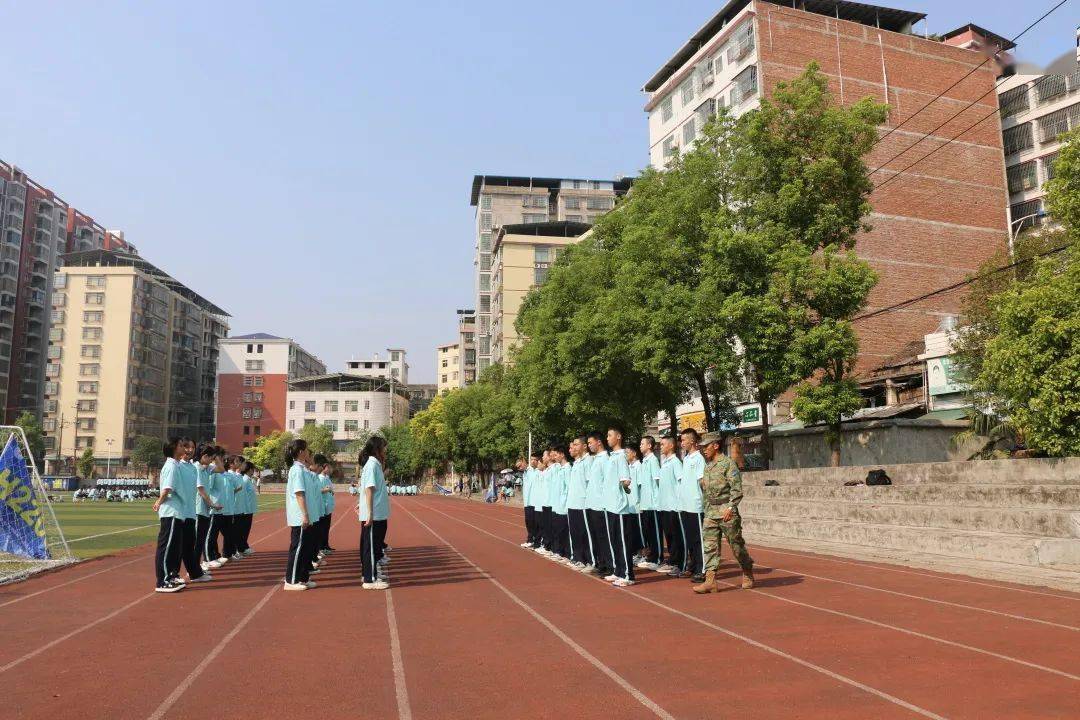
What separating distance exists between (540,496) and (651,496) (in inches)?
137

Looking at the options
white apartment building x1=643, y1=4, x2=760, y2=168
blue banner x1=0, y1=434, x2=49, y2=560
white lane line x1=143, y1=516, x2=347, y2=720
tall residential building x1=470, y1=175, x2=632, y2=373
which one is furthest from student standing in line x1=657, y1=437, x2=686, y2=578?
tall residential building x1=470, y1=175, x2=632, y2=373

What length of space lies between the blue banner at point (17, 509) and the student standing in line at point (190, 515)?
126 inches

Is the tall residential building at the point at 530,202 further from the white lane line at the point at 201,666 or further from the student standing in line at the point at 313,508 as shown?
the white lane line at the point at 201,666

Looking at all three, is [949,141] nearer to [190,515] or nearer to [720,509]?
[720,509]

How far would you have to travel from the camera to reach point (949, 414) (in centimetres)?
2666

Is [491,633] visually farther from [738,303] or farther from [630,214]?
[630,214]

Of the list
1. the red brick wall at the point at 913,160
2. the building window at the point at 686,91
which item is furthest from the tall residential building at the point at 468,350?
the red brick wall at the point at 913,160

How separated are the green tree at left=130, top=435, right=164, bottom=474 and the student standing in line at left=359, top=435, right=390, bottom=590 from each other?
7902cm

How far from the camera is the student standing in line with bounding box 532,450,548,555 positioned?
45.0 feet

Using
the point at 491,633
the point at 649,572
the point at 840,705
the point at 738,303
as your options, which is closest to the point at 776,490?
the point at 738,303

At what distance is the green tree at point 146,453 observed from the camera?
79.8 meters

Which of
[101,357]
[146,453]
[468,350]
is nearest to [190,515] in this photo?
[146,453]

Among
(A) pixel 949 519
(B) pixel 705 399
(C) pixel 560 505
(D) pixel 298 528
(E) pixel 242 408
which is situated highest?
(E) pixel 242 408

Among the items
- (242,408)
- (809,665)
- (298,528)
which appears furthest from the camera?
(242,408)
